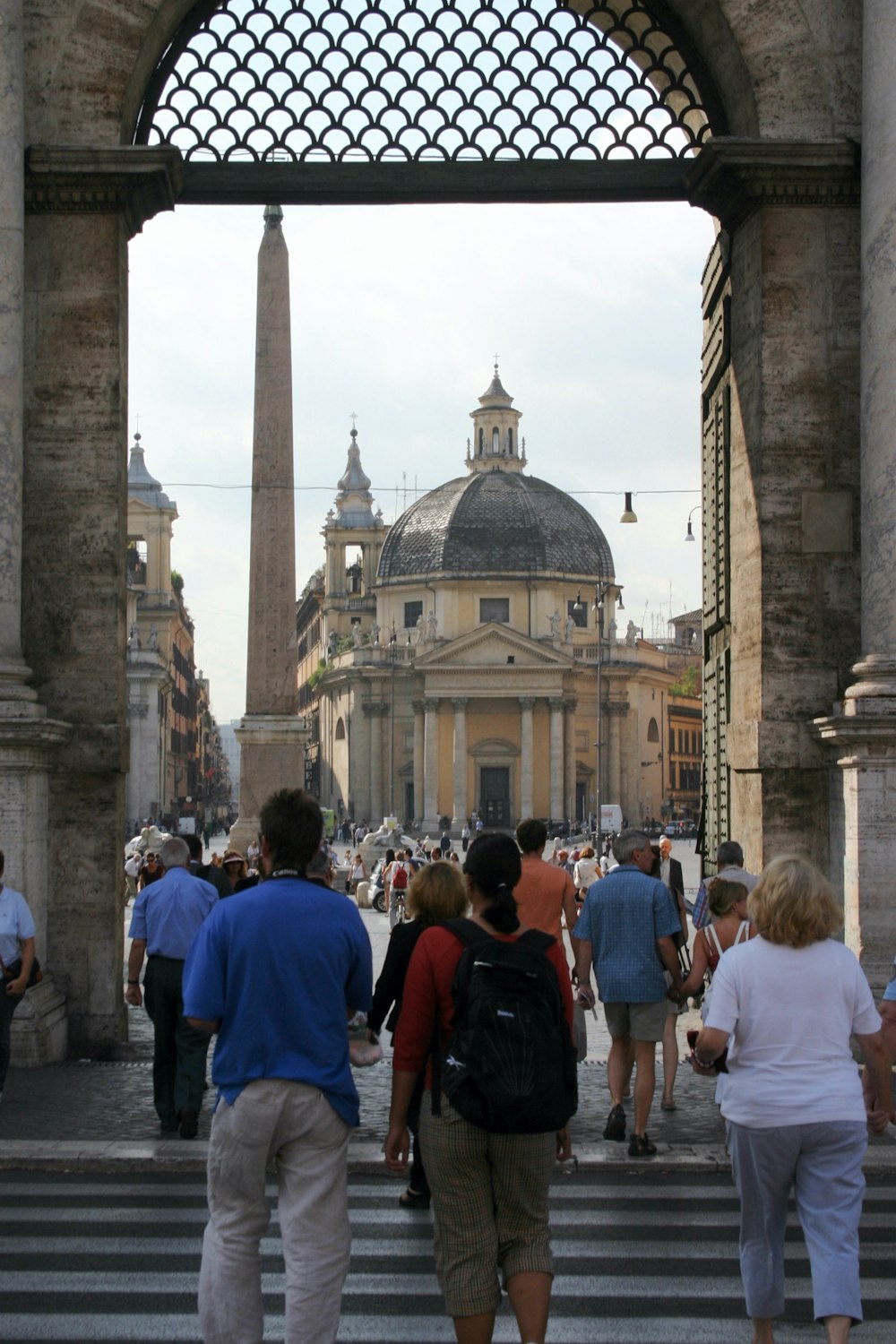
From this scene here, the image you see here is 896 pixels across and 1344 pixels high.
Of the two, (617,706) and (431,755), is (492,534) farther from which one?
(431,755)

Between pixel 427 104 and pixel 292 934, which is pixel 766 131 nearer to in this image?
pixel 427 104

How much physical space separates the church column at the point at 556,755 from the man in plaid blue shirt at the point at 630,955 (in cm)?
8780

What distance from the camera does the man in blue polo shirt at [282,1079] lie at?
5031 millimetres

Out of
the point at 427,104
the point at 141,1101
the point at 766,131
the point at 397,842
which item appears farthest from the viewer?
the point at 397,842

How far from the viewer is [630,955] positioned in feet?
30.9

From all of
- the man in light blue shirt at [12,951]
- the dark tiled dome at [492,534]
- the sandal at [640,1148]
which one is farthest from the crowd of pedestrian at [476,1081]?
the dark tiled dome at [492,534]

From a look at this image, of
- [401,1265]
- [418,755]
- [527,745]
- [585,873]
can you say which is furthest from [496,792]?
[401,1265]

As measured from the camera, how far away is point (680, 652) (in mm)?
142125

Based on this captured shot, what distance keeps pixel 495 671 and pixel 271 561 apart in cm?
6362

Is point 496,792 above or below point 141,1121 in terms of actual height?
above

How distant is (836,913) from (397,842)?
44.5 meters

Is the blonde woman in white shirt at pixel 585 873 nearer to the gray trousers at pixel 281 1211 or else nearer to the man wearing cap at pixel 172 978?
the man wearing cap at pixel 172 978

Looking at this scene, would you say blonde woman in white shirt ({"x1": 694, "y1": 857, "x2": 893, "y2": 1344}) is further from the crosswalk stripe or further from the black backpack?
the crosswalk stripe

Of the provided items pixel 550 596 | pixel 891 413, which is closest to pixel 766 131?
pixel 891 413
